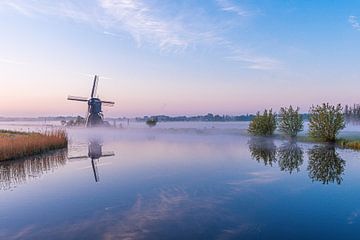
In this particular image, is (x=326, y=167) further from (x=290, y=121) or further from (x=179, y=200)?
(x=290, y=121)

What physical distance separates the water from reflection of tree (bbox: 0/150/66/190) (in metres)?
0.06

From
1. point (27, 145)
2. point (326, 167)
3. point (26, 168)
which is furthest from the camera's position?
point (27, 145)

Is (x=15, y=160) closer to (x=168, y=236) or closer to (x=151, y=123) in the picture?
(x=168, y=236)

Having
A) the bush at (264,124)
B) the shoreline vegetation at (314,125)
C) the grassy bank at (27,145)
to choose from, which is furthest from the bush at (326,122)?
the grassy bank at (27,145)

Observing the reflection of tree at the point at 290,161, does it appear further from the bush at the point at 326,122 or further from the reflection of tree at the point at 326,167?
the bush at the point at 326,122

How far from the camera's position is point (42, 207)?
14.7 meters

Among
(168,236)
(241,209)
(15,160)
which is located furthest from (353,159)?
(15,160)

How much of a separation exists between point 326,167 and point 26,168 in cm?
2253

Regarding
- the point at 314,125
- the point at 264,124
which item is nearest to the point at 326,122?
the point at 314,125

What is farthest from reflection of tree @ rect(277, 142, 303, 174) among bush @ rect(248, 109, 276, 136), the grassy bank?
bush @ rect(248, 109, 276, 136)

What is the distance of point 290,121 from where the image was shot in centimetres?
5503

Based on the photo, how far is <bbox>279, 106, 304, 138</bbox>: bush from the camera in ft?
178

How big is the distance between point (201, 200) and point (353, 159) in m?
20.0

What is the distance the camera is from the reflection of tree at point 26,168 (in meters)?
19.8
